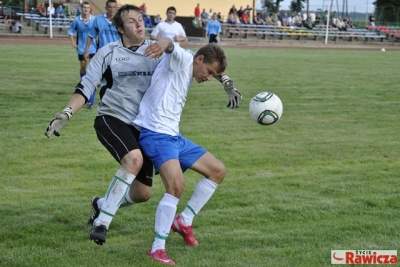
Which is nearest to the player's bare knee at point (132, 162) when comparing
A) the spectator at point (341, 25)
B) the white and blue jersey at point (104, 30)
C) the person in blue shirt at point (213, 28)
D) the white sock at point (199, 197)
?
the white sock at point (199, 197)

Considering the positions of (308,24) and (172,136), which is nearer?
(172,136)

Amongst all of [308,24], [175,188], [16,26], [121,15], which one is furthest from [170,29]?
Answer: [308,24]

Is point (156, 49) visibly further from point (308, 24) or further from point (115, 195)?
point (308, 24)

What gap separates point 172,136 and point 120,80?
0.64 m

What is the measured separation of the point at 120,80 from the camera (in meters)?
5.18

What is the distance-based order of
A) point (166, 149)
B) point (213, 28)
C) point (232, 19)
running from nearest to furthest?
point (166, 149) → point (213, 28) → point (232, 19)

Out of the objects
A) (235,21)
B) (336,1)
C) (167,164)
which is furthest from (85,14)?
(336,1)

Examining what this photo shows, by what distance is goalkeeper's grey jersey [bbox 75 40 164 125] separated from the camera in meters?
5.15

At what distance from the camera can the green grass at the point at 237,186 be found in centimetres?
509

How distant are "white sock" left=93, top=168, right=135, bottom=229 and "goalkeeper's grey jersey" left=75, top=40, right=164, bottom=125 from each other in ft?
1.70

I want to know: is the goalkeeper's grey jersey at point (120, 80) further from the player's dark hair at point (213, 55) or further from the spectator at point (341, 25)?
the spectator at point (341, 25)

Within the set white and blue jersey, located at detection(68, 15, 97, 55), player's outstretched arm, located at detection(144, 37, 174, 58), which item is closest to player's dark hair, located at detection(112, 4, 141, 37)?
player's outstretched arm, located at detection(144, 37, 174, 58)

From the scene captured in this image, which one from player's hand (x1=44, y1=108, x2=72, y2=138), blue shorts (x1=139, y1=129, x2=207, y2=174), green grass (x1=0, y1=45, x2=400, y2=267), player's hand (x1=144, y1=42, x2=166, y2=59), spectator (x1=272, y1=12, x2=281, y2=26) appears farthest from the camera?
spectator (x1=272, y1=12, x2=281, y2=26)

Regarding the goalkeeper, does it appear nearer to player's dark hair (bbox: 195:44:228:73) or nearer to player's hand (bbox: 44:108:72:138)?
player's hand (bbox: 44:108:72:138)
